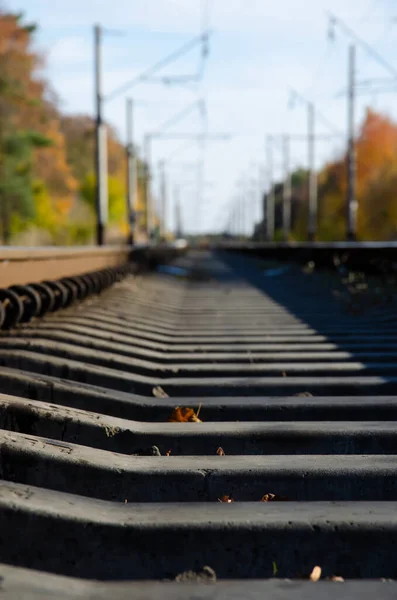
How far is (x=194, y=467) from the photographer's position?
2.38 metres

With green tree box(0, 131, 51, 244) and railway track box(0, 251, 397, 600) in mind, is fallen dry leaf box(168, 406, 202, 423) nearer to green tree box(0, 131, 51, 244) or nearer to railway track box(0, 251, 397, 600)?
railway track box(0, 251, 397, 600)

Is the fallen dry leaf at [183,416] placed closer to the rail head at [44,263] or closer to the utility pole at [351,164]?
the rail head at [44,263]

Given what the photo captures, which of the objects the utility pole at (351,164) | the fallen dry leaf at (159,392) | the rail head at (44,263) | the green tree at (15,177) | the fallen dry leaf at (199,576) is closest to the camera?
the fallen dry leaf at (199,576)

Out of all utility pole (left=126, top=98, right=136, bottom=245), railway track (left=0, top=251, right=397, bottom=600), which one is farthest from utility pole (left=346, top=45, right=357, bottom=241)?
railway track (left=0, top=251, right=397, bottom=600)

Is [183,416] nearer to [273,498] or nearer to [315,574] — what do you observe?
[273,498]

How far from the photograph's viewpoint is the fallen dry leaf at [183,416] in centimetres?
319

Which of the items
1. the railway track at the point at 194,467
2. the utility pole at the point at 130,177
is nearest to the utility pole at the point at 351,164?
the utility pole at the point at 130,177

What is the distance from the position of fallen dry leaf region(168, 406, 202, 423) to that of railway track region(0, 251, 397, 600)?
0.13 feet

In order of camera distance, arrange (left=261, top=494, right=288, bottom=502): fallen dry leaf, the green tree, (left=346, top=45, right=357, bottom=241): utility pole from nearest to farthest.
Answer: (left=261, top=494, right=288, bottom=502): fallen dry leaf → (left=346, top=45, right=357, bottom=241): utility pole → the green tree

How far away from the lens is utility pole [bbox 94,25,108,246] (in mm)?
21234

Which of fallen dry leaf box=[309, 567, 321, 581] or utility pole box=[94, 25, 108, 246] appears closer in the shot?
fallen dry leaf box=[309, 567, 321, 581]

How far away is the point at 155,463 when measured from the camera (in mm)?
2449

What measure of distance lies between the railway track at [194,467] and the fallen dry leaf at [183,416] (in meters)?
0.04

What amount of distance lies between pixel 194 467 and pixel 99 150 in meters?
19.5
